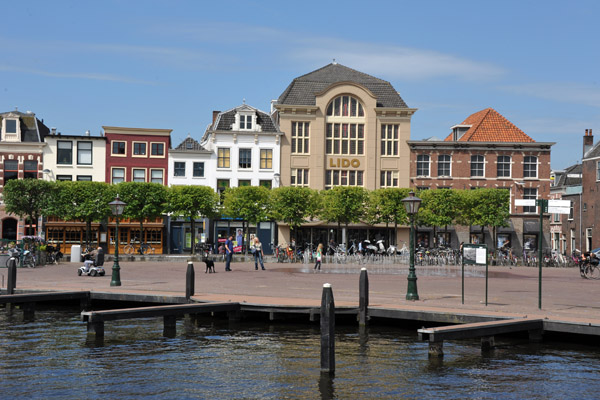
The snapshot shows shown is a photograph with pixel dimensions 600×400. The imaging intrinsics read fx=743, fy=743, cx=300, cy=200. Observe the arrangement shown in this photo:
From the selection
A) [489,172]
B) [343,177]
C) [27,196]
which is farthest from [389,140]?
[27,196]

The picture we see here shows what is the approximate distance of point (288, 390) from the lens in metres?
13.5

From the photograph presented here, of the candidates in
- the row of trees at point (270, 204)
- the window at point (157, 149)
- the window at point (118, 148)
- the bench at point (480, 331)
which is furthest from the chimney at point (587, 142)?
the bench at point (480, 331)

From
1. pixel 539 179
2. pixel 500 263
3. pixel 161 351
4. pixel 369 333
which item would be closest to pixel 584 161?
pixel 539 179

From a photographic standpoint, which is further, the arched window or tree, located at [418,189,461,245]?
the arched window

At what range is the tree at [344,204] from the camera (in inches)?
2333

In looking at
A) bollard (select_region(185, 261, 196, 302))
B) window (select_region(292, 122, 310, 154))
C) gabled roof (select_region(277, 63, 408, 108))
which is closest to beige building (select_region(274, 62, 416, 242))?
window (select_region(292, 122, 310, 154))

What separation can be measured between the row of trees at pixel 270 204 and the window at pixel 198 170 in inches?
170

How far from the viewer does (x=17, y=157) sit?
62594 millimetres

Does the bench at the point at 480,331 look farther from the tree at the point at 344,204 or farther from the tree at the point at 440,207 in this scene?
the tree at the point at 440,207

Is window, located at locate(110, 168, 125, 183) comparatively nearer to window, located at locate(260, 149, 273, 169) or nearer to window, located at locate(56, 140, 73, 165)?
window, located at locate(56, 140, 73, 165)

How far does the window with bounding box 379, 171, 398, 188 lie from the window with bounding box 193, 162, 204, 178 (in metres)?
16.1

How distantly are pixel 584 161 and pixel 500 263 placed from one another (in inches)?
930

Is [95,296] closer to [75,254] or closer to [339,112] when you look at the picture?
[75,254]

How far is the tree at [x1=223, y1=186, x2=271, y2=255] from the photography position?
59062 mm
